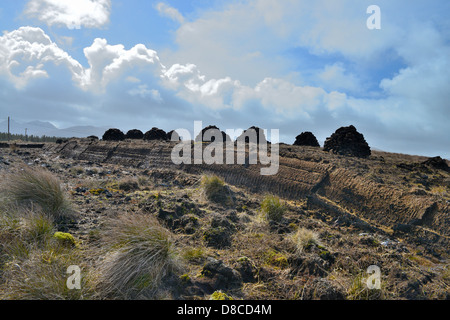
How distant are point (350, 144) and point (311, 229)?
702cm

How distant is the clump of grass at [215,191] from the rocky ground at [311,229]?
183mm

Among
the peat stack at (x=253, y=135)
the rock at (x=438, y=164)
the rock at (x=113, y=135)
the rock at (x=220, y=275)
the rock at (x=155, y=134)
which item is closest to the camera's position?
the rock at (x=220, y=275)

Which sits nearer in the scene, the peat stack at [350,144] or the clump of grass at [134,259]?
the clump of grass at [134,259]

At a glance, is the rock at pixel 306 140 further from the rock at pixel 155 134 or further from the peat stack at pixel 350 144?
the rock at pixel 155 134

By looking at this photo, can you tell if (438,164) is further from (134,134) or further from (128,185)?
(134,134)

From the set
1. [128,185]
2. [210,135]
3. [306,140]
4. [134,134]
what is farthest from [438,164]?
[134,134]

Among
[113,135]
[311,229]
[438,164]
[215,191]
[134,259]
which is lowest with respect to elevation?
[311,229]

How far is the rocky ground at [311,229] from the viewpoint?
4.00 meters

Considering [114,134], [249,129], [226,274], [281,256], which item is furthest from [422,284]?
[114,134]

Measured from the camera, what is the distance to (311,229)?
21.4 feet

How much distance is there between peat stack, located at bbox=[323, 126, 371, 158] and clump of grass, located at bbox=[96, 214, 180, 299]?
9.95 m

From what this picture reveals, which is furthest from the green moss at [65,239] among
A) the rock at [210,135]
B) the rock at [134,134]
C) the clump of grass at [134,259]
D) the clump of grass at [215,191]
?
the rock at [134,134]

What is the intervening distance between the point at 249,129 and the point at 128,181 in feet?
27.8
